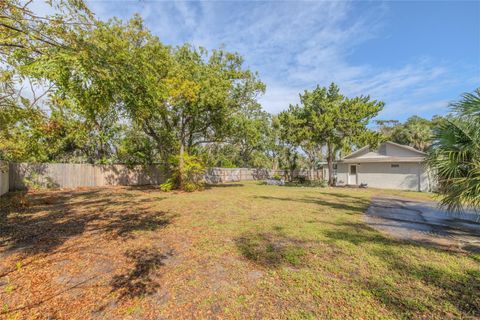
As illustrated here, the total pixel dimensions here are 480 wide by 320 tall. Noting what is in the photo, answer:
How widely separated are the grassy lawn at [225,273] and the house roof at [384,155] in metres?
15.1

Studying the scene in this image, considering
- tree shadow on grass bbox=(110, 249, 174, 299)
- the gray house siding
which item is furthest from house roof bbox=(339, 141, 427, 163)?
tree shadow on grass bbox=(110, 249, 174, 299)

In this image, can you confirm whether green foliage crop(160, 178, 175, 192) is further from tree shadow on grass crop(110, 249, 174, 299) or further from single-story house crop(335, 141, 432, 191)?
single-story house crop(335, 141, 432, 191)

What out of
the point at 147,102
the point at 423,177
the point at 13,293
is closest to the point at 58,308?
the point at 13,293

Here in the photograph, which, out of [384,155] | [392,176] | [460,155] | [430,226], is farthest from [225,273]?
[384,155]

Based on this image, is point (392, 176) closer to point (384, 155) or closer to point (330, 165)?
point (384, 155)

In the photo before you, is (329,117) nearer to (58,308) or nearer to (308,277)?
(308,277)

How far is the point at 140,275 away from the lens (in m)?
3.33

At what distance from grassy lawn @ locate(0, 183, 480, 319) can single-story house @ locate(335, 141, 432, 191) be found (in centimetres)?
1500

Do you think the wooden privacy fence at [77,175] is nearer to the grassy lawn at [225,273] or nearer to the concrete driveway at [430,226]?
the grassy lawn at [225,273]

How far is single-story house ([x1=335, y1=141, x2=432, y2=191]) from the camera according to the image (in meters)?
17.4

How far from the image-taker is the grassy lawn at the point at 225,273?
8.48ft

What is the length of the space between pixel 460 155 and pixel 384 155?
53.2 ft

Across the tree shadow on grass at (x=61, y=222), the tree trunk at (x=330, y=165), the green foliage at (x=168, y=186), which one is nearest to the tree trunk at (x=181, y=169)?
the green foliage at (x=168, y=186)

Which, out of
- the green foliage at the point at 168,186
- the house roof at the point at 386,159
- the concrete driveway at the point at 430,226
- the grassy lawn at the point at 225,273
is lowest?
the concrete driveway at the point at 430,226
